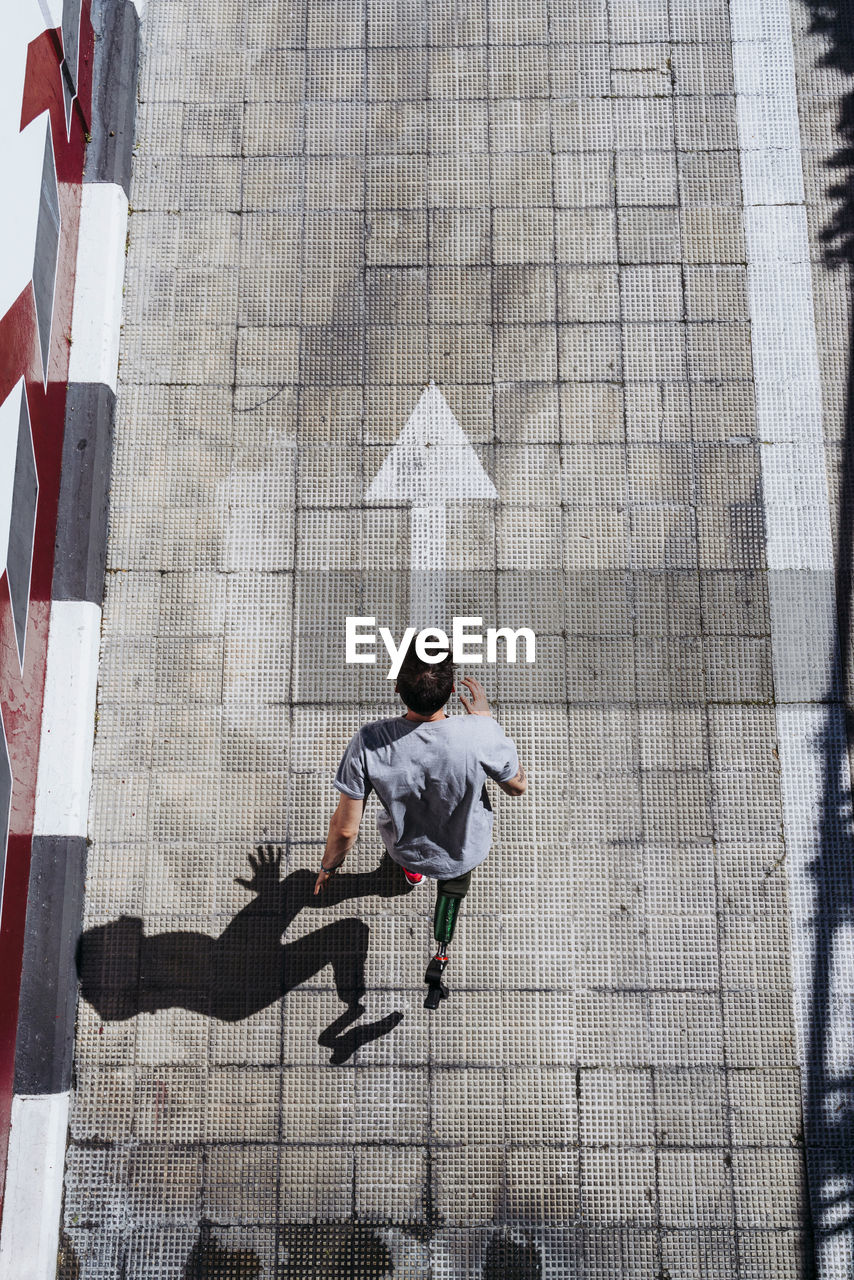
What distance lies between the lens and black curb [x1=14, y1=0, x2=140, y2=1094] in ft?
14.5

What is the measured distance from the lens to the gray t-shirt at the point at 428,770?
3307 millimetres

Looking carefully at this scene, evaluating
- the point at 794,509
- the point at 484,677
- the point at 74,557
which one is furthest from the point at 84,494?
the point at 794,509

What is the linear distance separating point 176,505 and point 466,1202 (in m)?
4.34

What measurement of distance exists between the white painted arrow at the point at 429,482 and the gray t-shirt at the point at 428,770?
1661 millimetres

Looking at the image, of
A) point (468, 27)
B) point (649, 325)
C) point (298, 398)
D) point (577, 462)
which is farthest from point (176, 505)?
point (468, 27)

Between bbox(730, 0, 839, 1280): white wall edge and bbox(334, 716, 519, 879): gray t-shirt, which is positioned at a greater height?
bbox(730, 0, 839, 1280): white wall edge

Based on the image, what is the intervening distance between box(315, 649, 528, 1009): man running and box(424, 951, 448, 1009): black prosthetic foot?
0.77 metres

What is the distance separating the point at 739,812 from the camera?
477 cm

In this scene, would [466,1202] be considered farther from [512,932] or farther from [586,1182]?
[512,932]

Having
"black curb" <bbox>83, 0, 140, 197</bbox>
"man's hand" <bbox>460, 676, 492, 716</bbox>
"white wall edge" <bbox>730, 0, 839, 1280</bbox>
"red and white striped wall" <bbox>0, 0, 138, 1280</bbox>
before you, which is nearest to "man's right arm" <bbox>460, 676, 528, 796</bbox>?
"man's hand" <bbox>460, 676, 492, 716</bbox>

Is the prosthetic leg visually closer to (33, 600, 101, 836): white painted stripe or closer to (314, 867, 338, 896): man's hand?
(314, 867, 338, 896): man's hand

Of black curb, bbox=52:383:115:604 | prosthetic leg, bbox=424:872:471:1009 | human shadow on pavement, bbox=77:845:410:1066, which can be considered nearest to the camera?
prosthetic leg, bbox=424:872:471:1009

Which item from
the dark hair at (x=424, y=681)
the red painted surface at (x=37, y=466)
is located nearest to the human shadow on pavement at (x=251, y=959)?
the red painted surface at (x=37, y=466)

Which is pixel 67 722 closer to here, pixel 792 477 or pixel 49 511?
pixel 49 511
